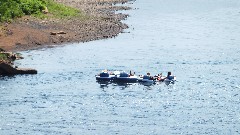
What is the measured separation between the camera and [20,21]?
3593 inches

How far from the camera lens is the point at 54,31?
298ft

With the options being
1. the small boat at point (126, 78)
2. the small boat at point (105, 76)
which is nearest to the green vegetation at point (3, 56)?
the small boat at point (105, 76)

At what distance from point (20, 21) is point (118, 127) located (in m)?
41.6

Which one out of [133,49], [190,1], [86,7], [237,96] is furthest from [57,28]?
[190,1]

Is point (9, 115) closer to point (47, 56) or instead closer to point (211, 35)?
point (47, 56)

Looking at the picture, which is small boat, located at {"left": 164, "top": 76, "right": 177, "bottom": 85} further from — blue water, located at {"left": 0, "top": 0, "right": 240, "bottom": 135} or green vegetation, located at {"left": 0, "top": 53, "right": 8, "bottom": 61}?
green vegetation, located at {"left": 0, "top": 53, "right": 8, "bottom": 61}

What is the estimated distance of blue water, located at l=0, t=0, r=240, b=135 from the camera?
53938mm

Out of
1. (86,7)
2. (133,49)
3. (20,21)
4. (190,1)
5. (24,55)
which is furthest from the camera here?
(190,1)

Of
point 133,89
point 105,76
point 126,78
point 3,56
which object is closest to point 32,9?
point 3,56

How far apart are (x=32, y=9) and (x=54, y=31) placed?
25.9ft

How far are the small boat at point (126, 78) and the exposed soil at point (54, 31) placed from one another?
17245 millimetres

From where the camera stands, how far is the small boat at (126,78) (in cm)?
6814

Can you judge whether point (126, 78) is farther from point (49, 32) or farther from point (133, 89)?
point (49, 32)

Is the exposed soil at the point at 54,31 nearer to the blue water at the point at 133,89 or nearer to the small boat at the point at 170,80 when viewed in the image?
the blue water at the point at 133,89
